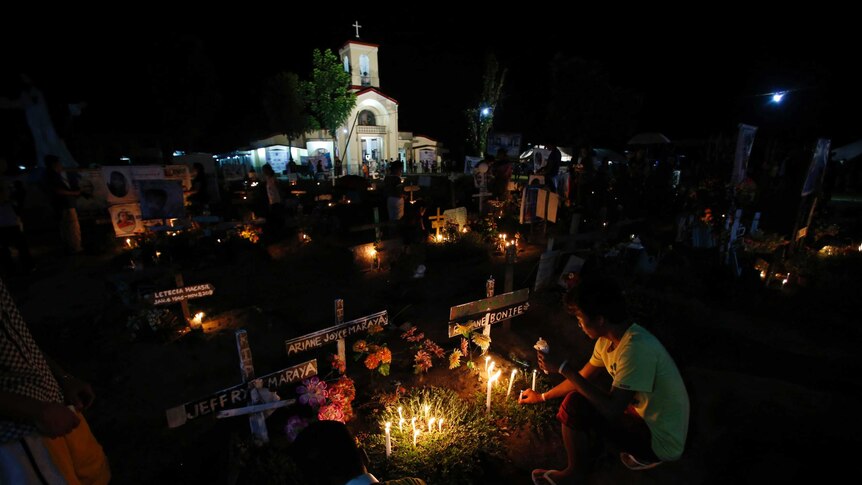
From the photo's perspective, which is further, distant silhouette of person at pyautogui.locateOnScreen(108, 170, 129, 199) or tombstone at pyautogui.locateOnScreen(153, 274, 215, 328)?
distant silhouette of person at pyautogui.locateOnScreen(108, 170, 129, 199)

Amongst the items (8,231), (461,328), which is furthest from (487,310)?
(8,231)

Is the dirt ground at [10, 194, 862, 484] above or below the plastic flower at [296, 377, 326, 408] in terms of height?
below

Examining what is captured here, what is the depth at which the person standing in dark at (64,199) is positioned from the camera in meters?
8.96

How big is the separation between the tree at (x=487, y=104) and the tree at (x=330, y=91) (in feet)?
36.1

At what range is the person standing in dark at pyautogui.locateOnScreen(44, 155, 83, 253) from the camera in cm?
896

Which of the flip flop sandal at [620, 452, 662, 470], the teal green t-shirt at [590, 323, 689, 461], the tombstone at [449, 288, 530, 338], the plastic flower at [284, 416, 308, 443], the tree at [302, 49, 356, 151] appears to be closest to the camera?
the teal green t-shirt at [590, 323, 689, 461]

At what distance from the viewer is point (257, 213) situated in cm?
1400

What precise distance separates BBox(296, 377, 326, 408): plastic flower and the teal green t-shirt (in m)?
2.60

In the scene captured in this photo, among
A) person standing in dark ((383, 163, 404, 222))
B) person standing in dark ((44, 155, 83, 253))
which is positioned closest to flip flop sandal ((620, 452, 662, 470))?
person standing in dark ((383, 163, 404, 222))

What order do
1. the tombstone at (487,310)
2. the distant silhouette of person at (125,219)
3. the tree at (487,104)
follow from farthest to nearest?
the tree at (487,104) < the distant silhouette of person at (125,219) < the tombstone at (487,310)

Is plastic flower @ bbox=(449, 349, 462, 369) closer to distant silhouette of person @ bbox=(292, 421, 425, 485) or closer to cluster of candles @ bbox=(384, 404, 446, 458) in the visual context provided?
cluster of candles @ bbox=(384, 404, 446, 458)

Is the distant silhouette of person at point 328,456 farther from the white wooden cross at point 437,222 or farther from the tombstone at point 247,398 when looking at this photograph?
the white wooden cross at point 437,222

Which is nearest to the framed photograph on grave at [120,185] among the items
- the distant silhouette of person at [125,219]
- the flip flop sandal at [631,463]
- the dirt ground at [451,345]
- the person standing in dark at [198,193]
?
the distant silhouette of person at [125,219]

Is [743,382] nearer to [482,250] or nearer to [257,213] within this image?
[482,250]
